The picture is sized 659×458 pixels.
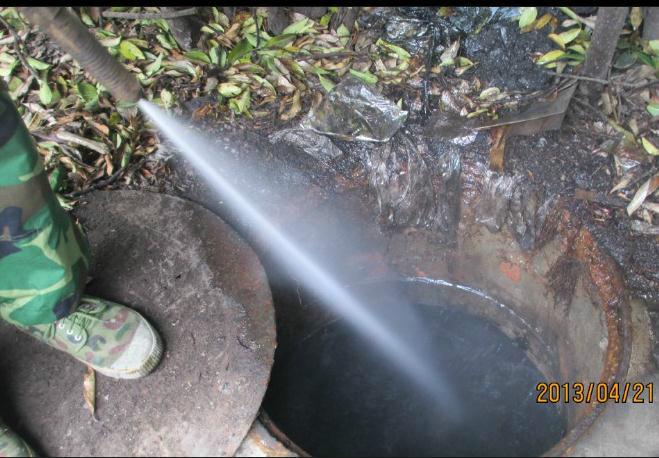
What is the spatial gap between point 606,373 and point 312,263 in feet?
5.22

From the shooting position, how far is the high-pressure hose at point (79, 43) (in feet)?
5.87

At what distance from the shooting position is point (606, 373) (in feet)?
7.27

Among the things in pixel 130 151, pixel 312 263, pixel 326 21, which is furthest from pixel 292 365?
pixel 326 21

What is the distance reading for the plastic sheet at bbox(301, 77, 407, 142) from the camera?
2.99 metres

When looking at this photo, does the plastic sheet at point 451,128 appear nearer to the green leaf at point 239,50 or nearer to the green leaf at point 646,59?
the green leaf at point 646,59

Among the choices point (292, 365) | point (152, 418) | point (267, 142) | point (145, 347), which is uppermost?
point (267, 142)

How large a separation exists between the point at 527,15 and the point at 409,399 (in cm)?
204

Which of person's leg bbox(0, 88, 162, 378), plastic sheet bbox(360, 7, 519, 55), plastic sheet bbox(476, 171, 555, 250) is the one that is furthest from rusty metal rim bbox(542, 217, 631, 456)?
person's leg bbox(0, 88, 162, 378)

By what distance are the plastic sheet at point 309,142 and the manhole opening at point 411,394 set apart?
0.86 metres

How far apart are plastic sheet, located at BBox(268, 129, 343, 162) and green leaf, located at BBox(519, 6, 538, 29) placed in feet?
3.67

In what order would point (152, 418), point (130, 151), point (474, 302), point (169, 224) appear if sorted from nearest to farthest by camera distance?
point (152, 418) → point (169, 224) → point (130, 151) → point (474, 302)

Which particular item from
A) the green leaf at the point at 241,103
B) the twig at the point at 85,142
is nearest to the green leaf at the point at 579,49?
the green leaf at the point at 241,103

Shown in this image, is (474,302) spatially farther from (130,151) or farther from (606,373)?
(130,151)

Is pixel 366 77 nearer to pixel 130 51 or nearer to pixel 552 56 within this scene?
pixel 552 56
